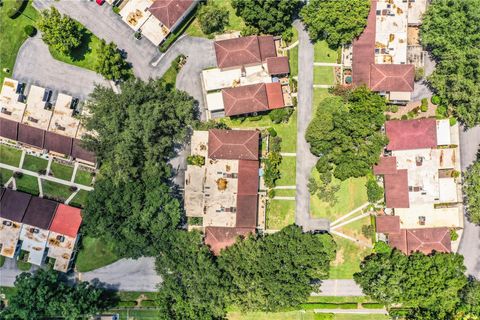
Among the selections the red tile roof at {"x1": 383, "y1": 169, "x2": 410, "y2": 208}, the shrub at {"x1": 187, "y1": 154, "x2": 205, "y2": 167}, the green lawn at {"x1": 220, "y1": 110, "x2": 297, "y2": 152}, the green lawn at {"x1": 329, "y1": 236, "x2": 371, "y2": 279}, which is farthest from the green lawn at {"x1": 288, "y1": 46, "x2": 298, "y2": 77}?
the green lawn at {"x1": 329, "y1": 236, "x2": 371, "y2": 279}

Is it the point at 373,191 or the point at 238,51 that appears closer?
the point at 238,51

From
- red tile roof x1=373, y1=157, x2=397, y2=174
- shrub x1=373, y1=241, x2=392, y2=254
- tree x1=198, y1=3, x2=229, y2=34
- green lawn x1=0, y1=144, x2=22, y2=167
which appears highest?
tree x1=198, y1=3, x2=229, y2=34

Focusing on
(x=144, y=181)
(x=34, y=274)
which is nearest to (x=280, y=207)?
(x=144, y=181)

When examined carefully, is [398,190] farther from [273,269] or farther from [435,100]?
[273,269]

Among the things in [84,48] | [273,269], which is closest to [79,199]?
[84,48]

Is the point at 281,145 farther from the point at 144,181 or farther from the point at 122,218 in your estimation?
the point at 122,218

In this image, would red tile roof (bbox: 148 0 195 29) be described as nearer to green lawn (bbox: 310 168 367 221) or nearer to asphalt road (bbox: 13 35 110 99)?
asphalt road (bbox: 13 35 110 99)
